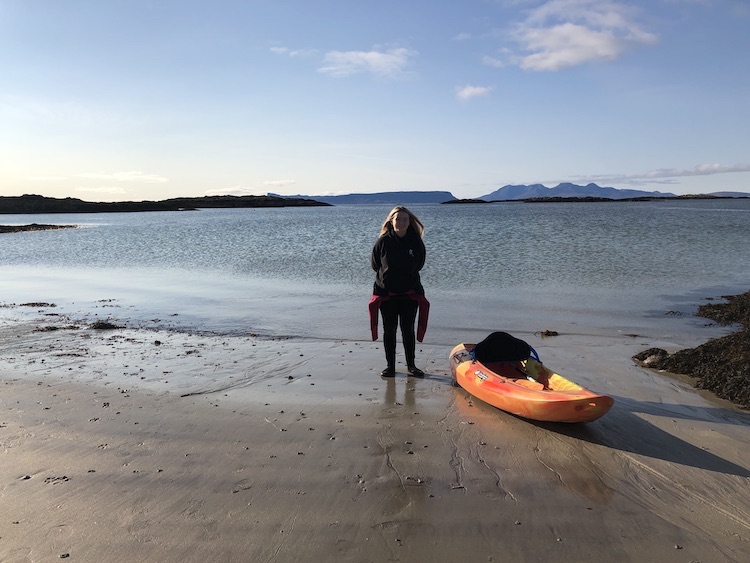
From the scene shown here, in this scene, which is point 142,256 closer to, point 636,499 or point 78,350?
point 78,350

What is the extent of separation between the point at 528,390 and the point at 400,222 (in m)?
2.37

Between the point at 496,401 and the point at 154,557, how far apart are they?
3.38 metres

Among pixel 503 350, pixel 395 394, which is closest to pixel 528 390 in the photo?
pixel 503 350

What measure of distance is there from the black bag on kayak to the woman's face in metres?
1.62

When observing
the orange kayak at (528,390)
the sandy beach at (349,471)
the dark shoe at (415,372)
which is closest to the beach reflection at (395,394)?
the sandy beach at (349,471)

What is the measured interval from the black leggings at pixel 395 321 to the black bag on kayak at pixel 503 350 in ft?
2.73

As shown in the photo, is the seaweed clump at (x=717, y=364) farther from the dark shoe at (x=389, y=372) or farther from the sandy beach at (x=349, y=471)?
the dark shoe at (x=389, y=372)

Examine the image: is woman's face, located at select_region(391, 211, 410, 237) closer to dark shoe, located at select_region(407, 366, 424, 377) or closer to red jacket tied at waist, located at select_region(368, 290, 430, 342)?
red jacket tied at waist, located at select_region(368, 290, 430, 342)

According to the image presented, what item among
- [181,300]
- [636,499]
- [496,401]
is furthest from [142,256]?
[636,499]

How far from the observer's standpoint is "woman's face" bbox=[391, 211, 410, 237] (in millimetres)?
6230

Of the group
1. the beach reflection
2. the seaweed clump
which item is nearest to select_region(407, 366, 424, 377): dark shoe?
the beach reflection

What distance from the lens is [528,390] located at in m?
5.08

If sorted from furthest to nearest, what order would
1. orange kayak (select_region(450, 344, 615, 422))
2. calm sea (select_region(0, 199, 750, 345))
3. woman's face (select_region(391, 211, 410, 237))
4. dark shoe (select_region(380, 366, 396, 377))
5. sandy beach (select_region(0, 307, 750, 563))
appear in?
calm sea (select_region(0, 199, 750, 345)) → dark shoe (select_region(380, 366, 396, 377)) → woman's face (select_region(391, 211, 410, 237)) → orange kayak (select_region(450, 344, 615, 422)) → sandy beach (select_region(0, 307, 750, 563))

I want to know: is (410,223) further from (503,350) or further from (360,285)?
(360,285)
